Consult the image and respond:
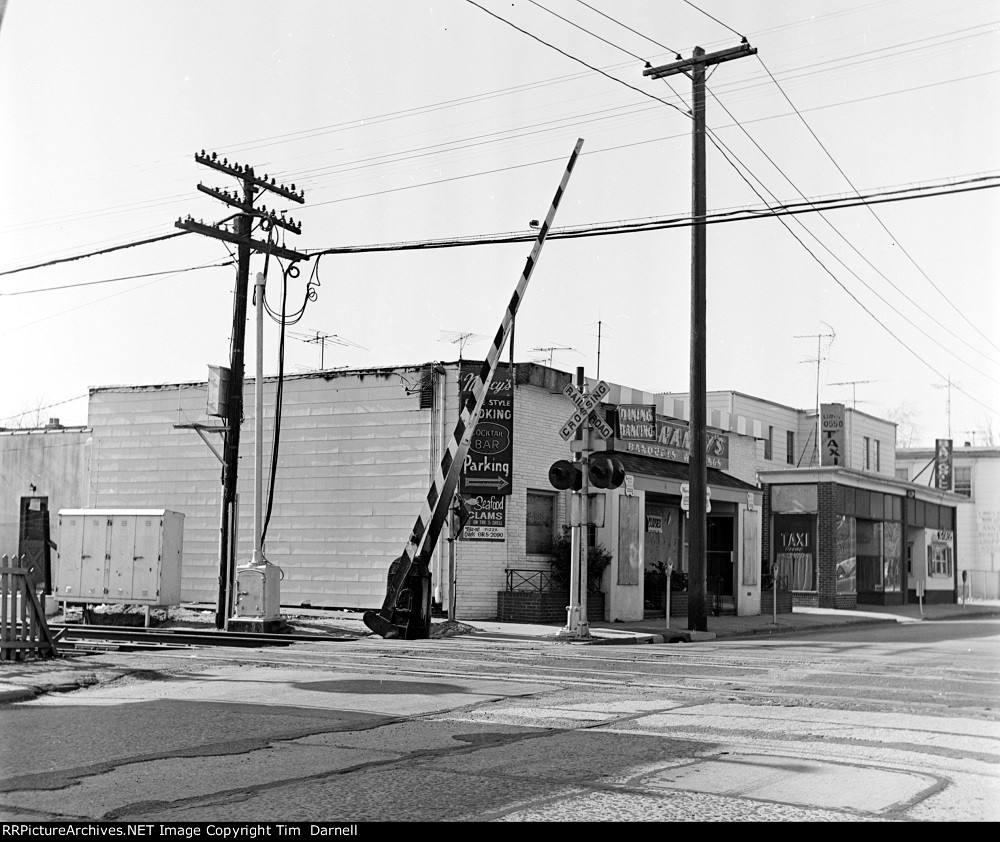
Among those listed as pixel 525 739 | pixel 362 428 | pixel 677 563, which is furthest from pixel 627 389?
pixel 525 739

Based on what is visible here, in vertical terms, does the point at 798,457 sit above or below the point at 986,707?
above

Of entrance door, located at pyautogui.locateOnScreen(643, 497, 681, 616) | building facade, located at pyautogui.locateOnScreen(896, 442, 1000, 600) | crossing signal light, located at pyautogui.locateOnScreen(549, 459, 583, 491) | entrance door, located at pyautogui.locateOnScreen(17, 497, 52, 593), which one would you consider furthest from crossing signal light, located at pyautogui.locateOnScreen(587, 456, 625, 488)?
building facade, located at pyautogui.locateOnScreen(896, 442, 1000, 600)

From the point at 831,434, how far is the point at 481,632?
102 feet

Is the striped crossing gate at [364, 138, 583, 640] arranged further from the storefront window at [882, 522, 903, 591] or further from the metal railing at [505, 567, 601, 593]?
the storefront window at [882, 522, 903, 591]

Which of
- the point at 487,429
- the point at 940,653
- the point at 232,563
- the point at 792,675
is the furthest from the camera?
the point at 487,429

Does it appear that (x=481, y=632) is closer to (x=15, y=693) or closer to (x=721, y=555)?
(x=15, y=693)

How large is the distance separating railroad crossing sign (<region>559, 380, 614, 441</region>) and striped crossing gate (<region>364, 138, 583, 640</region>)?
211cm

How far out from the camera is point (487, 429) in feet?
77.2

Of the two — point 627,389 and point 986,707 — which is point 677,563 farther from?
point 986,707

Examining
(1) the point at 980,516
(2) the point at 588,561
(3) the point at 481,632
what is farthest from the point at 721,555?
(1) the point at 980,516

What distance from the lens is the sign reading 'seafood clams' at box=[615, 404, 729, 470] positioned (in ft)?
89.0

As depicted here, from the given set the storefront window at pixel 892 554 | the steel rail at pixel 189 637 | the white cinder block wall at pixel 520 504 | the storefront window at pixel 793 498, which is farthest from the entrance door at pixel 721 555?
the steel rail at pixel 189 637

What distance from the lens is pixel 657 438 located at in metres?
28.2
